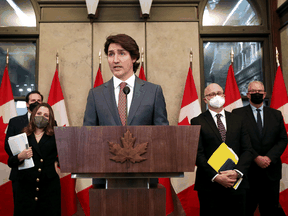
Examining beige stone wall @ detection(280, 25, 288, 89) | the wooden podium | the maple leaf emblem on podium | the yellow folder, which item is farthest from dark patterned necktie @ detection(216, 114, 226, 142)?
beige stone wall @ detection(280, 25, 288, 89)

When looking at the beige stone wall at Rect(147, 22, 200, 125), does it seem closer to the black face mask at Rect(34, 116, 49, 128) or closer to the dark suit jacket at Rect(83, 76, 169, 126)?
the black face mask at Rect(34, 116, 49, 128)

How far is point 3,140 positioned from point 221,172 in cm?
294

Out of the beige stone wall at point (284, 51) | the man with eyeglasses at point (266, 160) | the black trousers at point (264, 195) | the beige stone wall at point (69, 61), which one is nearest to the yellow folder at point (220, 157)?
the man with eyeglasses at point (266, 160)

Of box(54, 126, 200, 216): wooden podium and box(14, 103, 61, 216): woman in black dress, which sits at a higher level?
box(54, 126, 200, 216): wooden podium

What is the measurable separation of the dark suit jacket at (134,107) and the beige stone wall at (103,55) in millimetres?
2628

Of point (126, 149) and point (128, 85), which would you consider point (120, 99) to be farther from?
point (126, 149)

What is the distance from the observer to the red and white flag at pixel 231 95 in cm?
410

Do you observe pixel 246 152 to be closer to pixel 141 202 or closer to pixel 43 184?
pixel 141 202

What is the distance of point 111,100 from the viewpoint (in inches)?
63.1

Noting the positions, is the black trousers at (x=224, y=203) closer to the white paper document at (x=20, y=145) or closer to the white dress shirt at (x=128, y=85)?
the white dress shirt at (x=128, y=85)

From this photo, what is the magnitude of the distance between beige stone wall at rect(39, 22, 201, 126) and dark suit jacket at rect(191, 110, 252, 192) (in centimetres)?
154

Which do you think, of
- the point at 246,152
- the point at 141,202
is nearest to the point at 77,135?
the point at 141,202

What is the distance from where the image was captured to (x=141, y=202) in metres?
1.26

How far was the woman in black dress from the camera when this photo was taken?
2.71 meters
